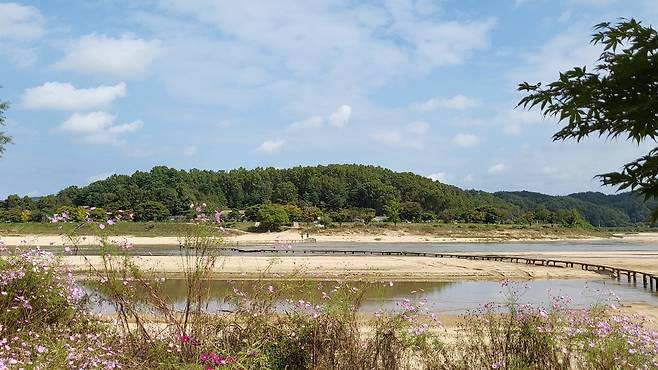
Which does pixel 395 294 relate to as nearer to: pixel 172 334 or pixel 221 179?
pixel 172 334

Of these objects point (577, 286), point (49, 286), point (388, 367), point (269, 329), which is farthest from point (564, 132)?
point (577, 286)

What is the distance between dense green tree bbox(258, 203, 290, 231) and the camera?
111188 millimetres

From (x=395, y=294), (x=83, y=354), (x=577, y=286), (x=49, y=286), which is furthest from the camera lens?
(x=577, y=286)

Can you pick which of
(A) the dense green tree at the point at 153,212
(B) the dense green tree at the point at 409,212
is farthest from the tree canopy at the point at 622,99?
(B) the dense green tree at the point at 409,212

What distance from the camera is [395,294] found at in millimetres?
25109

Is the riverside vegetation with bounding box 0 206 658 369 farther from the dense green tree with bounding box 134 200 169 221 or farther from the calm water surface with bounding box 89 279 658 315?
the dense green tree with bounding box 134 200 169 221

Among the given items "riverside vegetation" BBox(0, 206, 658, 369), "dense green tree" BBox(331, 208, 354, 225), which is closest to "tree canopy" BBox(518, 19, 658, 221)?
"riverside vegetation" BBox(0, 206, 658, 369)

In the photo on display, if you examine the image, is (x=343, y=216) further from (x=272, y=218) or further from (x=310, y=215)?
(x=272, y=218)

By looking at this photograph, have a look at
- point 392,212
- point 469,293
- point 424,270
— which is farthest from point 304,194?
point 469,293

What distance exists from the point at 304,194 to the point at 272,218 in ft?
166

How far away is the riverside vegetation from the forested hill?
117341mm

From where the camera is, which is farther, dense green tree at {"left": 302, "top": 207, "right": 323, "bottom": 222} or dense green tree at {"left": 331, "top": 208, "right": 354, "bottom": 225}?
dense green tree at {"left": 331, "top": 208, "right": 354, "bottom": 225}

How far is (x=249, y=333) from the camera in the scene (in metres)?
6.48

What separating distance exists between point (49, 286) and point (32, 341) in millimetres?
1845
